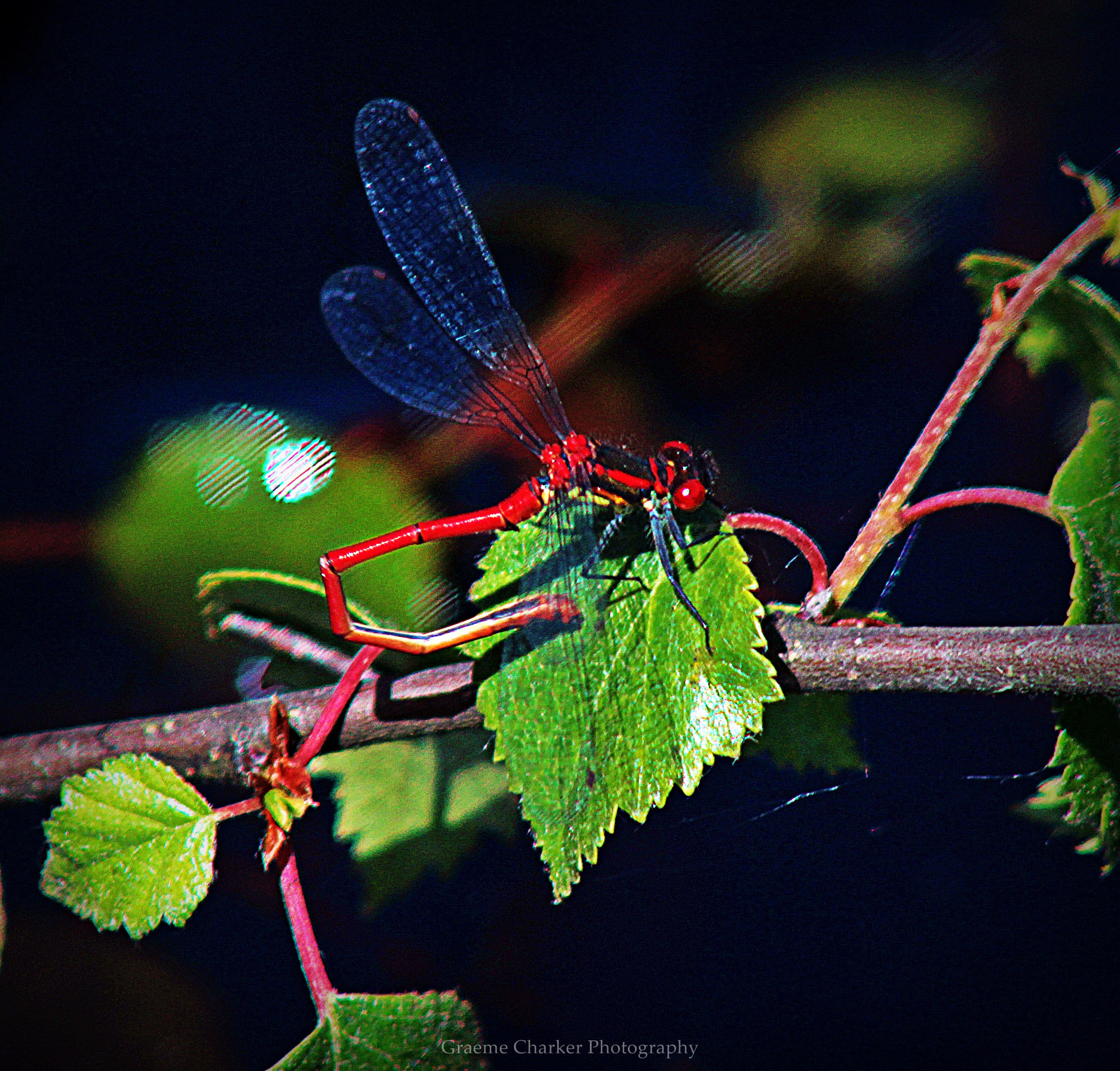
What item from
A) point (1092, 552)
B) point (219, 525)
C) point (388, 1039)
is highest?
point (219, 525)

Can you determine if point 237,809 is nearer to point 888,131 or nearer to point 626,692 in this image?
→ point 626,692

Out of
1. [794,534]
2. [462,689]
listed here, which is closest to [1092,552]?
A: [794,534]

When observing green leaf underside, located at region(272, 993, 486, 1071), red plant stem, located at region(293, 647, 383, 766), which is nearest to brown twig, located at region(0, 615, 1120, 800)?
red plant stem, located at region(293, 647, 383, 766)

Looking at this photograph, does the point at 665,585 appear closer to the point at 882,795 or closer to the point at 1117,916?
the point at 882,795

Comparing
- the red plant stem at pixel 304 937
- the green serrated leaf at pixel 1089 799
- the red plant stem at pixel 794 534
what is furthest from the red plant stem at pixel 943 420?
the red plant stem at pixel 304 937

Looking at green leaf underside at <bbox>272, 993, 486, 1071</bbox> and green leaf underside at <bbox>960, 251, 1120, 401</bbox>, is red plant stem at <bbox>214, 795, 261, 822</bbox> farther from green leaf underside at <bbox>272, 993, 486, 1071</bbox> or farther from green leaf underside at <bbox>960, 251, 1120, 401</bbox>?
green leaf underside at <bbox>960, 251, 1120, 401</bbox>

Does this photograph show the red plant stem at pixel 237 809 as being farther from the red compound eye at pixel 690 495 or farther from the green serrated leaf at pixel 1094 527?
the green serrated leaf at pixel 1094 527

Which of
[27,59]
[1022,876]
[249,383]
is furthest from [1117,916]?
[27,59]

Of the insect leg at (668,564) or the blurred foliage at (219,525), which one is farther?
the blurred foliage at (219,525)
